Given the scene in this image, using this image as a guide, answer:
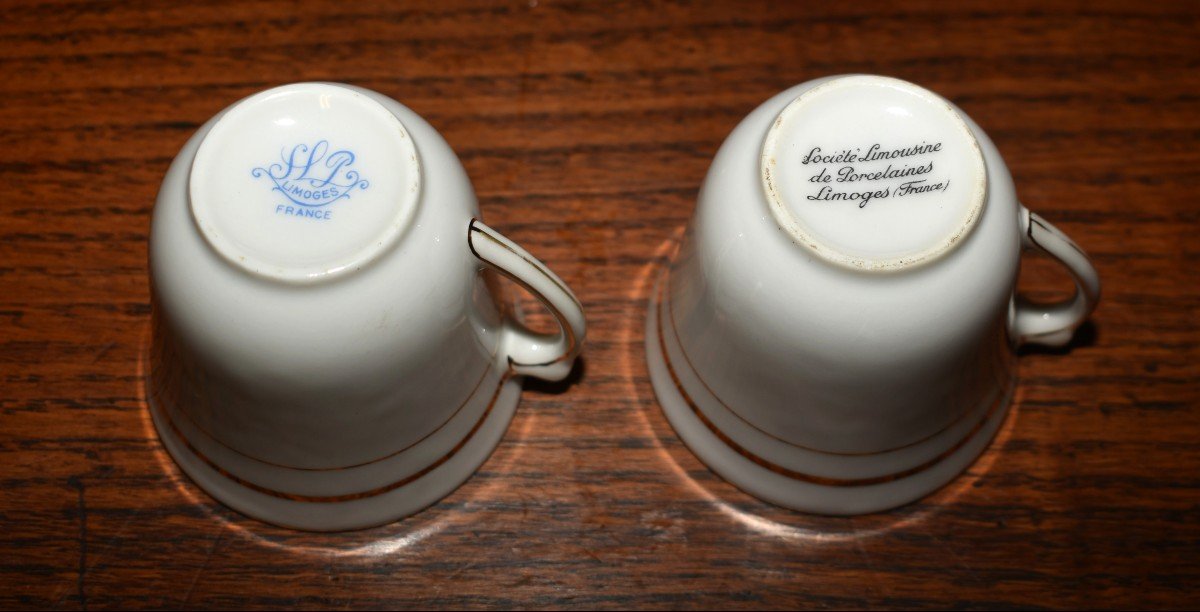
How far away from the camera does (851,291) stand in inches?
21.2

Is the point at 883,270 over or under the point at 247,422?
over

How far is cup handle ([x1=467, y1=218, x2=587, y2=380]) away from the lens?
0.58 meters

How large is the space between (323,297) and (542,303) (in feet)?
0.53

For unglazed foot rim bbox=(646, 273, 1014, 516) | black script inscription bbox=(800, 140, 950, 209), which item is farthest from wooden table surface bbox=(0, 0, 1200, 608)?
black script inscription bbox=(800, 140, 950, 209)

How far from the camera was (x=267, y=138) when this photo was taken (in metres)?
0.56

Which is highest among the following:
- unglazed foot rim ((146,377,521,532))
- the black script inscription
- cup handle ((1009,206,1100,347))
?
the black script inscription

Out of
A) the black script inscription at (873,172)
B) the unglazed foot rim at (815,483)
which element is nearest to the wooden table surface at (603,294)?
the unglazed foot rim at (815,483)

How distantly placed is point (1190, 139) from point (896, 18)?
0.79 feet

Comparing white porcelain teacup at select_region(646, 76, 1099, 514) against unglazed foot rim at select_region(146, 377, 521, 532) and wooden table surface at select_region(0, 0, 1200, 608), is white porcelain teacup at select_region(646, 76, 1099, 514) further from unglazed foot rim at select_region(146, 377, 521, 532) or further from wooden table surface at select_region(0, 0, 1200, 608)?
unglazed foot rim at select_region(146, 377, 521, 532)

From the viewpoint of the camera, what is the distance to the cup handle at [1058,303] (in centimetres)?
60

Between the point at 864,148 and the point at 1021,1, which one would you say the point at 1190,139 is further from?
the point at 864,148

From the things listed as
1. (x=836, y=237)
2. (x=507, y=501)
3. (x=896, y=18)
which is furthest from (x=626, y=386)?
(x=896, y=18)

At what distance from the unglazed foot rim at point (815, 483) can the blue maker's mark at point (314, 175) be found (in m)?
0.25

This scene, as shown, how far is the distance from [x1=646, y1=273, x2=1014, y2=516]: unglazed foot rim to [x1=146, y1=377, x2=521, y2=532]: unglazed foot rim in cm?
13
